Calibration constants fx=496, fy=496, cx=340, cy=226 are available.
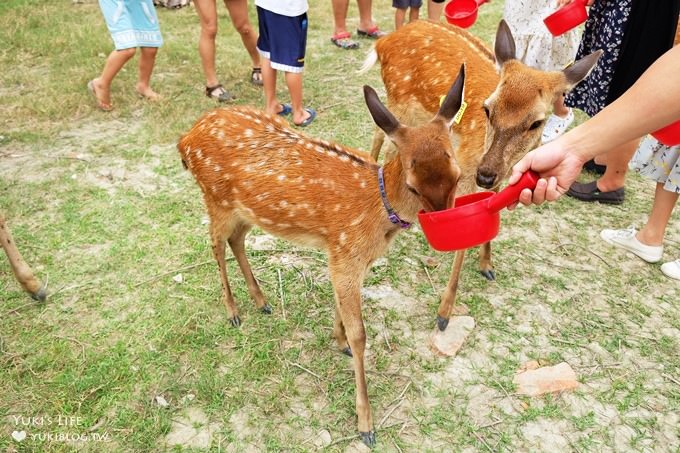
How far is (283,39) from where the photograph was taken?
17.0 ft

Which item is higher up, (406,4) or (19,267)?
(406,4)

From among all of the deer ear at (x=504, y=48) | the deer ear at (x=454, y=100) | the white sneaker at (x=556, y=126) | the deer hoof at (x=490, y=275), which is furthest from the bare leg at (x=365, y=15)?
the deer ear at (x=454, y=100)

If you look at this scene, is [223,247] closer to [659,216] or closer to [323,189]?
[323,189]

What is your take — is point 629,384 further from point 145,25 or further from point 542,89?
point 145,25

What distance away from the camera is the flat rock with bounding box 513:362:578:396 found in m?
2.95

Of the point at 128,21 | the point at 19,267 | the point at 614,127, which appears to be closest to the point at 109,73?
the point at 128,21

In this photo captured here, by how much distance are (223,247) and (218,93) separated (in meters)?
3.45

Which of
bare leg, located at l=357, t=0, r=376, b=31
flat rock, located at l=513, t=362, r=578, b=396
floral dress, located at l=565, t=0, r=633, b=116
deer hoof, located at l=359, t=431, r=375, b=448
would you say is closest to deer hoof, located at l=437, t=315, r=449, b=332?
flat rock, located at l=513, t=362, r=578, b=396

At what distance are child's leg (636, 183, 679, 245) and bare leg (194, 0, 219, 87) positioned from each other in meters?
4.86

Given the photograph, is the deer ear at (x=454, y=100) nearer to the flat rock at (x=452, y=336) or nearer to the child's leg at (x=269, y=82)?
the flat rock at (x=452, y=336)

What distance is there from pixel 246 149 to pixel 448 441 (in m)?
2.03

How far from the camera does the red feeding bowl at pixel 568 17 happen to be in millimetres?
3883

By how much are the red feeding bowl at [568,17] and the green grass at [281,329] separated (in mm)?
1570

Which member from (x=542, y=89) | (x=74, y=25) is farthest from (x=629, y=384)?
(x=74, y=25)
